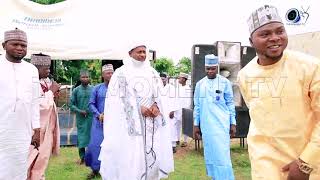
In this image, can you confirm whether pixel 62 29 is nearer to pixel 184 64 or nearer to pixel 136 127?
pixel 136 127

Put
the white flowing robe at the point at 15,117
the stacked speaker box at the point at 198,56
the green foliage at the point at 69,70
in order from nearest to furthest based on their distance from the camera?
the white flowing robe at the point at 15,117
the stacked speaker box at the point at 198,56
the green foliage at the point at 69,70

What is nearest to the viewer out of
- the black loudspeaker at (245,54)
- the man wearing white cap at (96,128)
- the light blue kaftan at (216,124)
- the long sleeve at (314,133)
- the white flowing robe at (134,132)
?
the long sleeve at (314,133)

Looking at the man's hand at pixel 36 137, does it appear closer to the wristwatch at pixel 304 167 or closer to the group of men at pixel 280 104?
the group of men at pixel 280 104

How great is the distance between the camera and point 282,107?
2.49 metres

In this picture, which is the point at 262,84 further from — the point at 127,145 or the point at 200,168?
the point at 200,168

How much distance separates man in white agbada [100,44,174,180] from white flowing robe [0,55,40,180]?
3.75 ft

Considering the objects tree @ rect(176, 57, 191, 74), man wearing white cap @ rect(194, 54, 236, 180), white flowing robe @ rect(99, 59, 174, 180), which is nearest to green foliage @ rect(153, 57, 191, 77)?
tree @ rect(176, 57, 191, 74)

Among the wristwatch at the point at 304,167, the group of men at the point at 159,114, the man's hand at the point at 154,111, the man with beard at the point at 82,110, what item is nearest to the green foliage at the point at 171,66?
the man with beard at the point at 82,110

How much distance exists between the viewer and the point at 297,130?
8.07 feet

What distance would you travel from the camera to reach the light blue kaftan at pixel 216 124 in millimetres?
6315

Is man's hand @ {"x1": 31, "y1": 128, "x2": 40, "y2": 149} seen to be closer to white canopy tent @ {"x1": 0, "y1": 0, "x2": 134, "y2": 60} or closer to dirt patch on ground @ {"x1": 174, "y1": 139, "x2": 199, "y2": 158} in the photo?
white canopy tent @ {"x1": 0, "y1": 0, "x2": 134, "y2": 60}

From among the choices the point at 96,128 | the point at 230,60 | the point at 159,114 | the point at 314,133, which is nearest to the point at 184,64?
the point at 230,60

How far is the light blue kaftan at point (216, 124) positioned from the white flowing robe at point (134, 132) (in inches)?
37.4

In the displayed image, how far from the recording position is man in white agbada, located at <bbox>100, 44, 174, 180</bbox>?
5.46m
